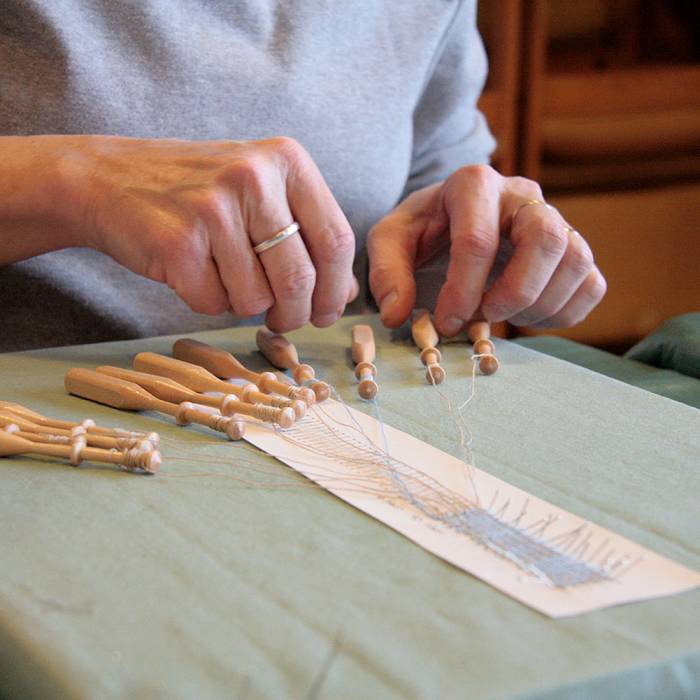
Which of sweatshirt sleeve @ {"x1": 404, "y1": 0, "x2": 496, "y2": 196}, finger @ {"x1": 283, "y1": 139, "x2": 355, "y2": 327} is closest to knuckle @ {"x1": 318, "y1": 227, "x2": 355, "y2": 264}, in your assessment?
finger @ {"x1": 283, "y1": 139, "x2": 355, "y2": 327}

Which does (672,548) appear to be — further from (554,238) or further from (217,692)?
(554,238)

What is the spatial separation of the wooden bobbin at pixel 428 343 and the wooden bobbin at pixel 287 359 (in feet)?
0.30

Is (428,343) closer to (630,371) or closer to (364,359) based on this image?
(364,359)

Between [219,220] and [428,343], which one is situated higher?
[219,220]

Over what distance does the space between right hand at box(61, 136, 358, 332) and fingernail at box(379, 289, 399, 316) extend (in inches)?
3.9

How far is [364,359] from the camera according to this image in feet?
2.83

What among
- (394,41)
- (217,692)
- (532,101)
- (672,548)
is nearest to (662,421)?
(672,548)

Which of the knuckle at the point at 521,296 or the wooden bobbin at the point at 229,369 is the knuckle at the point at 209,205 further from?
the knuckle at the point at 521,296

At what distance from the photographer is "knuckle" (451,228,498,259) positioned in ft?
3.07

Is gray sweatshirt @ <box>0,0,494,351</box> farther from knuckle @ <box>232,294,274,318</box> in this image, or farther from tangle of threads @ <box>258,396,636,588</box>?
tangle of threads @ <box>258,396,636,588</box>

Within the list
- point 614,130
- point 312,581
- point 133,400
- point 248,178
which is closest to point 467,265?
point 248,178

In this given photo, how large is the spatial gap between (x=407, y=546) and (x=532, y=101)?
7.41 ft

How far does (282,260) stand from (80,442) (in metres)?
0.25

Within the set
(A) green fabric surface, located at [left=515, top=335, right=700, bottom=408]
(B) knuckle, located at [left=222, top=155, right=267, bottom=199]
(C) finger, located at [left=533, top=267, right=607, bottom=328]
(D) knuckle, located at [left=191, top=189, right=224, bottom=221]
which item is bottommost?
(A) green fabric surface, located at [left=515, top=335, right=700, bottom=408]
